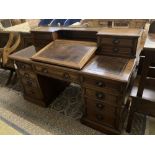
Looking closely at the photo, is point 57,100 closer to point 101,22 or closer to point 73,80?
point 73,80

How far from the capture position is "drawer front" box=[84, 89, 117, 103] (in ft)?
4.65

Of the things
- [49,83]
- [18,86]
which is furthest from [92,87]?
[18,86]

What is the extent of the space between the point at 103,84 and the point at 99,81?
1.7 inches

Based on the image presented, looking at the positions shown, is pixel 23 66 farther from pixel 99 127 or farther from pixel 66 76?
pixel 99 127

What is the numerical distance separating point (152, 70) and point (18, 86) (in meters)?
2.13

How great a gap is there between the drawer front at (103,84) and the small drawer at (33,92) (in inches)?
33.3

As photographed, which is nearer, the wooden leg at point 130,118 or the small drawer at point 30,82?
the wooden leg at point 130,118

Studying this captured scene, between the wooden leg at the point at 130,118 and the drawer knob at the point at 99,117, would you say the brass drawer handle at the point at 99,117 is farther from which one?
the wooden leg at the point at 130,118

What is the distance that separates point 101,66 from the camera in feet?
4.71

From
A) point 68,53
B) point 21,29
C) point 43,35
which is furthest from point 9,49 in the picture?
point 68,53

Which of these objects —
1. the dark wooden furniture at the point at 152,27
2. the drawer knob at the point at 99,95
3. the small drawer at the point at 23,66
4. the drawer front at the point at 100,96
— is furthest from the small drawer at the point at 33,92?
the dark wooden furniture at the point at 152,27

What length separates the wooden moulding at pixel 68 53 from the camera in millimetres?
1479

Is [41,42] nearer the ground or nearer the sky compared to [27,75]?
nearer the sky

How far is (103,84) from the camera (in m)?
1.37
